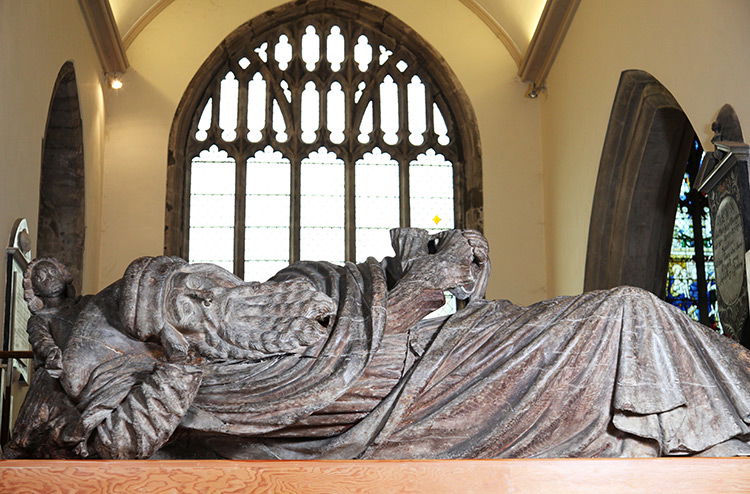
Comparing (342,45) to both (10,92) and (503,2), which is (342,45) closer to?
(503,2)

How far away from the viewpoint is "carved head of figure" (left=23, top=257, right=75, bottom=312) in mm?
3674

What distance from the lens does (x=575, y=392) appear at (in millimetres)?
3438

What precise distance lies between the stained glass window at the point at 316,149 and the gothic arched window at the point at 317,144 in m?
0.01

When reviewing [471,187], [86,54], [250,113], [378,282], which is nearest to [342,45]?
[250,113]

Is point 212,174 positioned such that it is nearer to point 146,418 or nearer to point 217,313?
point 217,313

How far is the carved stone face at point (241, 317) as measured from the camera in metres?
3.51

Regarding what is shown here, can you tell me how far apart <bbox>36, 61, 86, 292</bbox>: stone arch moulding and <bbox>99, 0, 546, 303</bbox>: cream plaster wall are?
2.35 feet

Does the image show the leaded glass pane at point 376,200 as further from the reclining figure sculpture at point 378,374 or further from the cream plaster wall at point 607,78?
the reclining figure sculpture at point 378,374

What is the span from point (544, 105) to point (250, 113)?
2.90 meters

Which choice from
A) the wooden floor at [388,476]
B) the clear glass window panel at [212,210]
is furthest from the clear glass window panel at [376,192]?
the wooden floor at [388,476]

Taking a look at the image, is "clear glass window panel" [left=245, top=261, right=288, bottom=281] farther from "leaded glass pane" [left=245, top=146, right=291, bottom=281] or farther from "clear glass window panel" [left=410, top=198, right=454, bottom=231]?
"clear glass window panel" [left=410, top=198, right=454, bottom=231]

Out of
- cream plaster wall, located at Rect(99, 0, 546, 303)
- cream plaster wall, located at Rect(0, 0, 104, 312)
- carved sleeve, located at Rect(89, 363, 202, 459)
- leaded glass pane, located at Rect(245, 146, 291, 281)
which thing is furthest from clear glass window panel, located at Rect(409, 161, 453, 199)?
carved sleeve, located at Rect(89, 363, 202, 459)

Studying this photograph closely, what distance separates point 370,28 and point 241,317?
8201mm

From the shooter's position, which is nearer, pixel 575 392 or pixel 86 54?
pixel 575 392
